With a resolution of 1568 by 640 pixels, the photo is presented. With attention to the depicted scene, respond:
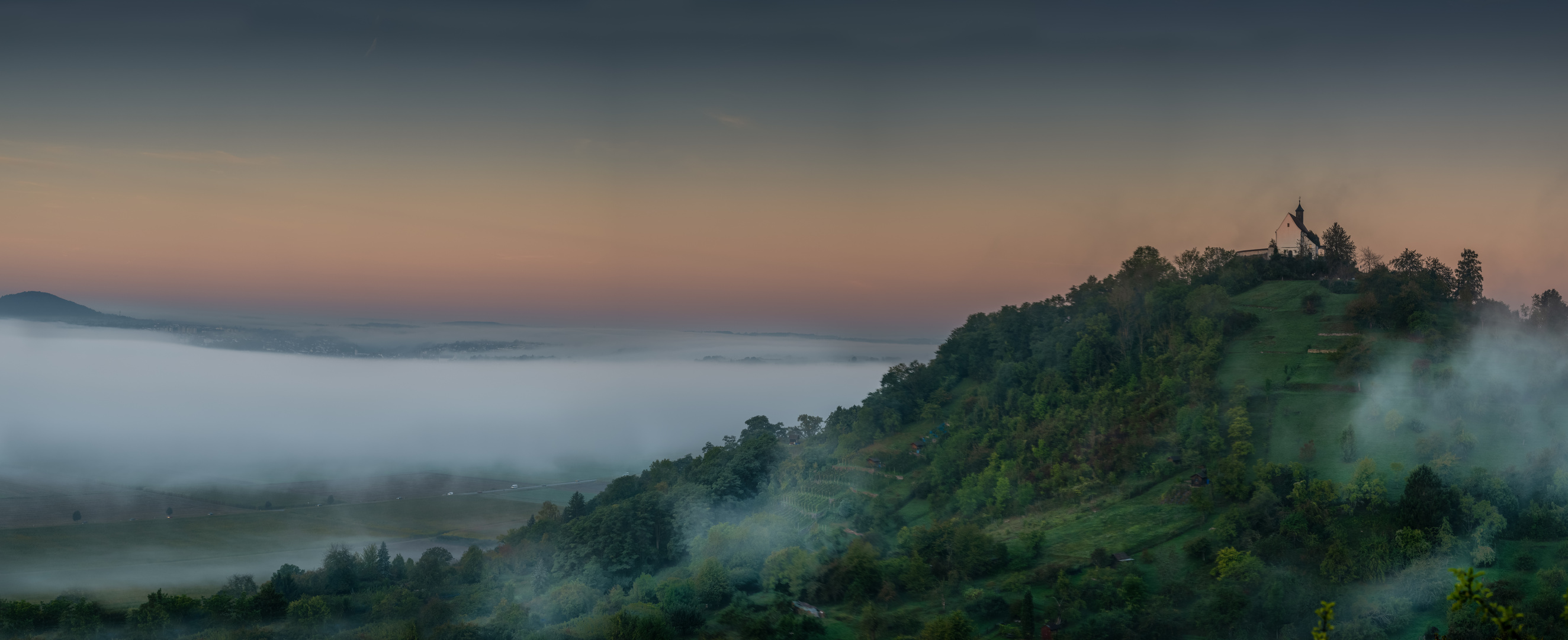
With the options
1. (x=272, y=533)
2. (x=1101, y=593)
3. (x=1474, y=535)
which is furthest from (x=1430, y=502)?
(x=272, y=533)

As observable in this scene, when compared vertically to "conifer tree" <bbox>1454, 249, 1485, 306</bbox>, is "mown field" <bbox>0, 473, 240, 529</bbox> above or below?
below

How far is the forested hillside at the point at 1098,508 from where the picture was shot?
43656 millimetres

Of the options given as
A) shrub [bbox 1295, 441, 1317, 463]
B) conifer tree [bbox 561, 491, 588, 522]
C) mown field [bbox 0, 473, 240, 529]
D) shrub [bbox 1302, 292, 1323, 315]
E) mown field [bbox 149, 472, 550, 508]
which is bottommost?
mown field [bbox 149, 472, 550, 508]

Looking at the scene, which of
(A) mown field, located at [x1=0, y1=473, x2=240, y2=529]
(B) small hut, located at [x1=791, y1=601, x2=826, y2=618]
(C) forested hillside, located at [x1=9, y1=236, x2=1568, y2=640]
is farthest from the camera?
(A) mown field, located at [x1=0, y1=473, x2=240, y2=529]

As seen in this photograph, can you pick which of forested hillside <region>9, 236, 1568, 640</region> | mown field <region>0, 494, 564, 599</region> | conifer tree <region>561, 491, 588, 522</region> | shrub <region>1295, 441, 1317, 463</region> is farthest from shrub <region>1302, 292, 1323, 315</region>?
mown field <region>0, 494, 564, 599</region>

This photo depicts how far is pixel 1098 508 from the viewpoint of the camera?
2235 inches

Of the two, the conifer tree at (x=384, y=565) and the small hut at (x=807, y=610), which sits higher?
the small hut at (x=807, y=610)

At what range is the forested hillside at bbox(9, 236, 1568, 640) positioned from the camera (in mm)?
43656

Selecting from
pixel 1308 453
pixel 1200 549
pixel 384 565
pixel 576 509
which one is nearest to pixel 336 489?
pixel 576 509

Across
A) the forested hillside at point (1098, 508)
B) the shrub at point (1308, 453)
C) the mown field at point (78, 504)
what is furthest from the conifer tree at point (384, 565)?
the shrub at point (1308, 453)

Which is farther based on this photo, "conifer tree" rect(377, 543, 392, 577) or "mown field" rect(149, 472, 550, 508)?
"mown field" rect(149, 472, 550, 508)

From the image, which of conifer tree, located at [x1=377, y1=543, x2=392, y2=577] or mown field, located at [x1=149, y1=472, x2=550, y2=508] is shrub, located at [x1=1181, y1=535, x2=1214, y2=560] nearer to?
conifer tree, located at [x1=377, y1=543, x2=392, y2=577]

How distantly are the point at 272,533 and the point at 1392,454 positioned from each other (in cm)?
11183

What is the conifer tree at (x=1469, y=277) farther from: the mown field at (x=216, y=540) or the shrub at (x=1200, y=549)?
the mown field at (x=216, y=540)
